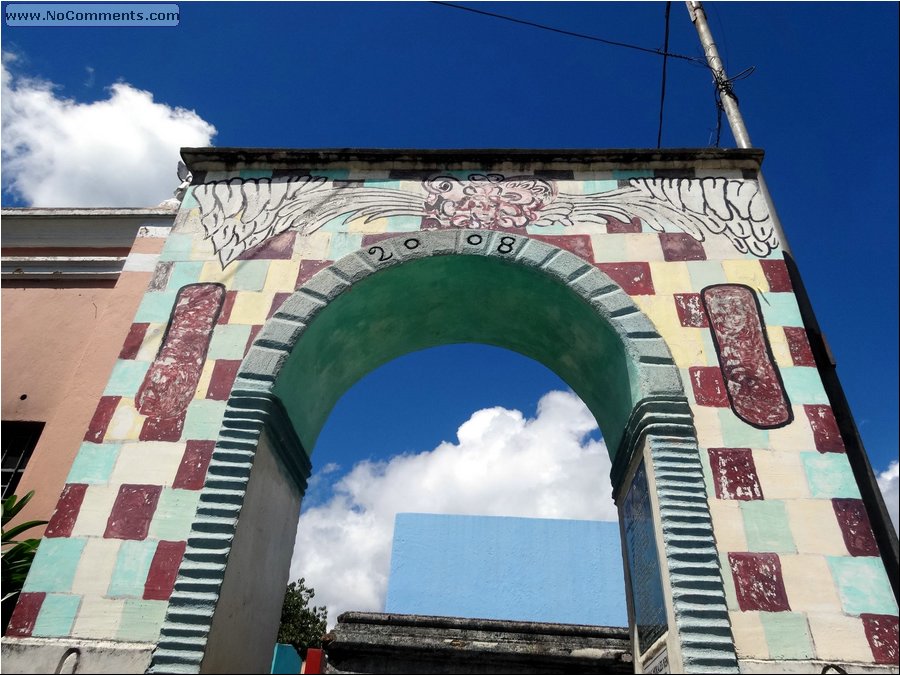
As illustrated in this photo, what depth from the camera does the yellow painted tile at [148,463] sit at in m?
4.66

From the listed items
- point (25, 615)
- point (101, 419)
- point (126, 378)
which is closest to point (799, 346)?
point (126, 378)

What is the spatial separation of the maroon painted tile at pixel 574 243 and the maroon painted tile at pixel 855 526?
106 inches

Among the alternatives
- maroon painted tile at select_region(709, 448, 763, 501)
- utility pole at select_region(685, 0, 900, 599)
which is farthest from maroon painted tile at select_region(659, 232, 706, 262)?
maroon painted tile at select_region(709, 448, 763, 501)

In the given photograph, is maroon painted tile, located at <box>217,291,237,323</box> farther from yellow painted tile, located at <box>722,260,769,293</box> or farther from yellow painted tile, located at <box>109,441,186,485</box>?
yellow painted tile, located at <box>722,260,769,293</box>

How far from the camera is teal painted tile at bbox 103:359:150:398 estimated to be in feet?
16.8

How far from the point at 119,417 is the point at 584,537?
28.1ft

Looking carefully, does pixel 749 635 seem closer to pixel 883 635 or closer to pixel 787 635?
pixel 787 635

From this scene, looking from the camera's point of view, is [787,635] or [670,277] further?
[670,277]

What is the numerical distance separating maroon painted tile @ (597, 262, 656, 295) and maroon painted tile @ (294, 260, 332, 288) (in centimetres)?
247

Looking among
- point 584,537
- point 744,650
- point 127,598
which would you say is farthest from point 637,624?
point 584,537

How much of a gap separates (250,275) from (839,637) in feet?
16.8

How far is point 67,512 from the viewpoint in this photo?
4.53m

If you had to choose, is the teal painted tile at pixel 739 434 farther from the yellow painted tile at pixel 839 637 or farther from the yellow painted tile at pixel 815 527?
the yellow painted tile at pixel 839 637

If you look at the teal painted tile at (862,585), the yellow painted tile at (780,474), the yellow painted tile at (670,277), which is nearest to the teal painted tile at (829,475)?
the yellow painted tile at (780,474)
